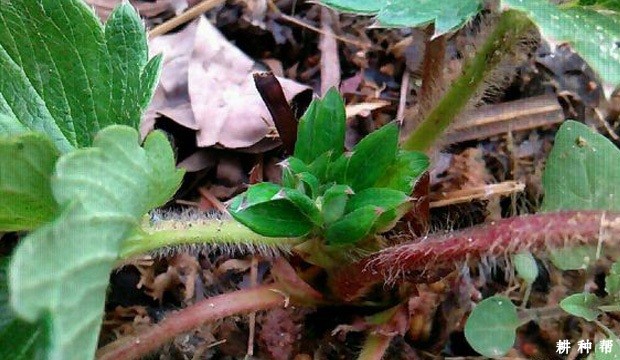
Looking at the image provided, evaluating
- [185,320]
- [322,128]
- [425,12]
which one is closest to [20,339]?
[185,320]

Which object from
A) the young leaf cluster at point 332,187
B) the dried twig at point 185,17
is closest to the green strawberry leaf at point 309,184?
the young leaf cluster at point 332,187

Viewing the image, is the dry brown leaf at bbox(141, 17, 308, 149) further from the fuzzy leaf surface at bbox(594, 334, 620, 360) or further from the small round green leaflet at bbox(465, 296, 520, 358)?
the fuzzy leaf surface at bbox(594, 334, 620, 360)

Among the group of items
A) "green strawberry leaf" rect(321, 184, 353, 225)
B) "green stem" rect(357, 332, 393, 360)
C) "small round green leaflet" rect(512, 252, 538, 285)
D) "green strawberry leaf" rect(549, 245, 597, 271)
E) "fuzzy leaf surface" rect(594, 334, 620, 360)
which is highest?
"green strawberry leaf" rect(321, 184, 353, 225)

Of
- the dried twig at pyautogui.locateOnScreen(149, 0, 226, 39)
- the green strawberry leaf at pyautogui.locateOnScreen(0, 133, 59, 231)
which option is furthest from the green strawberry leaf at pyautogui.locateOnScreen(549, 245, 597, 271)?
the dried twig at pyautogui.locateOnScreen(149, 0, 226, 39)

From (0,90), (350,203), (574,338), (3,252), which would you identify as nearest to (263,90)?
(350,203)

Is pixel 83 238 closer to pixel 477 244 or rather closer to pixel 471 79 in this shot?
pixel 477 244

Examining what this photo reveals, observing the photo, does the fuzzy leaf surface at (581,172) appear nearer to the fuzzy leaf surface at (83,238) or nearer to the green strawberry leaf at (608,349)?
the green strawberry leaf at (608,349)
